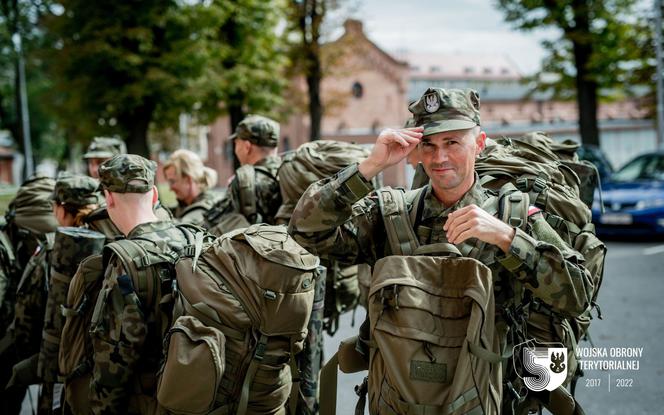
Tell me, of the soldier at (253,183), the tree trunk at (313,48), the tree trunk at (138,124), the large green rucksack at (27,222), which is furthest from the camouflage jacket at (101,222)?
the tree trunk at (313,48)

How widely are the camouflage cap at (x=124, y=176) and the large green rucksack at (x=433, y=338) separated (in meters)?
1.48

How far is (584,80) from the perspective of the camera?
Answer: 2234cm

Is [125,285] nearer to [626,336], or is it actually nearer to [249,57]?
[626,336]

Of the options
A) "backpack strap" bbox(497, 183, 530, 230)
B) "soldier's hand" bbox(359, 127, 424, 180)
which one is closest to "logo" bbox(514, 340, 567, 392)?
"backpack strap" bbox(497, 183, 530, 230)

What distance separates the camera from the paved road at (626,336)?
208 inches

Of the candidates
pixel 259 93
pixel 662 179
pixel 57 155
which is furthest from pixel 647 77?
pixel 57 155

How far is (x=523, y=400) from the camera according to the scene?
3.02 m

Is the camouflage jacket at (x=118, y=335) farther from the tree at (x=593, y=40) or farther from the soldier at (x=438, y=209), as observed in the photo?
the tree at (x=593, y=40)

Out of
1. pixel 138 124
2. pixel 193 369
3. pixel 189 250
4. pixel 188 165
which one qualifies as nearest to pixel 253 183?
pixel 188 165

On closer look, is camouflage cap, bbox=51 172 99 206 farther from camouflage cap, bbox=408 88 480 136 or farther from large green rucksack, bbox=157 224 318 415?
camouflage cap, bbox=408 88 480 136

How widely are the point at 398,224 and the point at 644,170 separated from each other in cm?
1305

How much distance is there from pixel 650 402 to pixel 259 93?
80.0 ft

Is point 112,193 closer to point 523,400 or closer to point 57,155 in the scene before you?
point 523,400

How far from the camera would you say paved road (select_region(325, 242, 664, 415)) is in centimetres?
528
